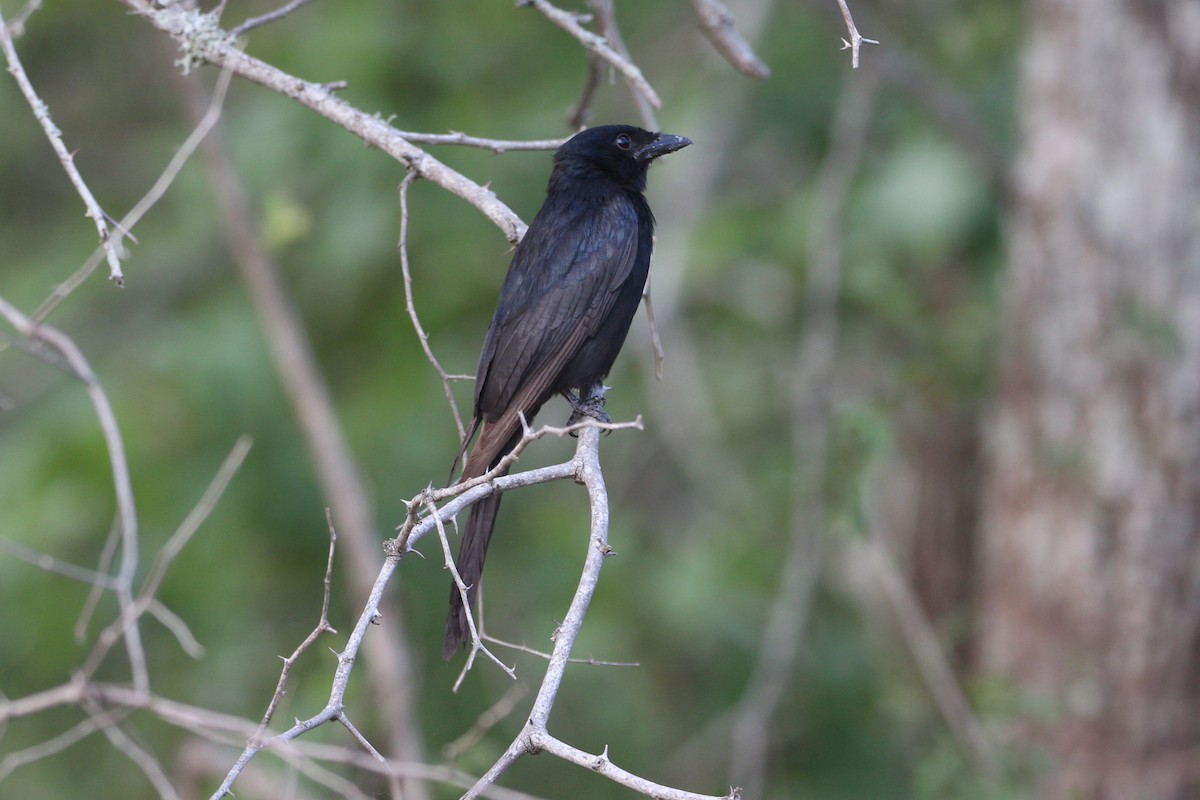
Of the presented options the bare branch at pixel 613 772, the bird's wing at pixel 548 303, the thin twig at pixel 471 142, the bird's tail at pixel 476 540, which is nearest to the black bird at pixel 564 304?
the bird's wing at pixel 548 303

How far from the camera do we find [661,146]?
14.4 ft

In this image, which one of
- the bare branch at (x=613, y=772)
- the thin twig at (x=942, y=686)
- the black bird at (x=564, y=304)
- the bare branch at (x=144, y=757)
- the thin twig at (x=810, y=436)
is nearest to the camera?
the bare branch at (x=613, y=772)

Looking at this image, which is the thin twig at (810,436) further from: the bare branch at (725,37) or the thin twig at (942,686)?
the bare branch at (725,37)

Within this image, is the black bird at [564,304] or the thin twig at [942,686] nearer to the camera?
the black bird at [564,304]

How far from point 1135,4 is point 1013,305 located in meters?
1.40

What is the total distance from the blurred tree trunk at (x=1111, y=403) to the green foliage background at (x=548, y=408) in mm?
547

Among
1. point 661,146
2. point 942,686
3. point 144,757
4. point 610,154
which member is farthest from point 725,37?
point 942,686

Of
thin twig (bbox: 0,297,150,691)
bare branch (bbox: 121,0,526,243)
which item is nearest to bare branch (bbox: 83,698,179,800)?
thin twig (bbox: 0,297,150,691)

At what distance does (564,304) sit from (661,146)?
0.73 metres

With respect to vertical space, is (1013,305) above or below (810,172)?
below

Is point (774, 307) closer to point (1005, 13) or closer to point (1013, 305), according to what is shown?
point (1013, 305)

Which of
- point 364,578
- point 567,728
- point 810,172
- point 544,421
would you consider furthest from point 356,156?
point 567,728

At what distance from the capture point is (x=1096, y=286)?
559 cm

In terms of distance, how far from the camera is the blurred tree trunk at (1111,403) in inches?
214
